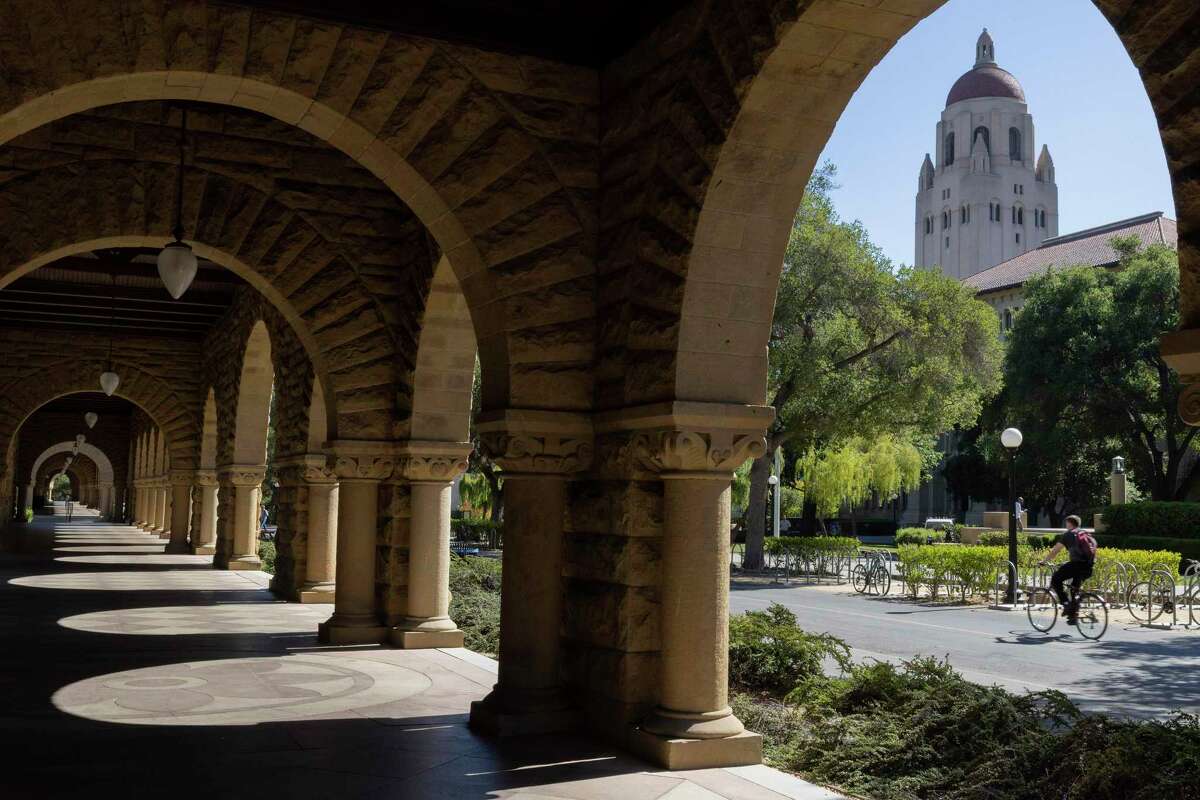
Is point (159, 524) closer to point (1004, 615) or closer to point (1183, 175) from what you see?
point (1004, 615)

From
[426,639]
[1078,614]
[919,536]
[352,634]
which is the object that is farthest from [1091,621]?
[919,536]

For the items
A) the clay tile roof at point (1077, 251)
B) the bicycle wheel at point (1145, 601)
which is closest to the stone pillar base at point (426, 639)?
the bicycle wheel at point (1145, 601)

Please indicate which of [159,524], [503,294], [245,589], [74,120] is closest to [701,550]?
[503,294]

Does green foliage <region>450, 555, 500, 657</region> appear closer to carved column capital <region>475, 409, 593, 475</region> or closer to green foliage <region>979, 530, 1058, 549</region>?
carved column capital <region>475, 409, 593, 475</region>

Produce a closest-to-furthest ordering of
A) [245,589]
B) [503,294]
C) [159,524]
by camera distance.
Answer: [503,294], [245,589], [159,524]

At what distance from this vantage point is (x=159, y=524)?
1246 inches

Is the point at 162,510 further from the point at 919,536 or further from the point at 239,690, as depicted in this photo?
the point at 239,690

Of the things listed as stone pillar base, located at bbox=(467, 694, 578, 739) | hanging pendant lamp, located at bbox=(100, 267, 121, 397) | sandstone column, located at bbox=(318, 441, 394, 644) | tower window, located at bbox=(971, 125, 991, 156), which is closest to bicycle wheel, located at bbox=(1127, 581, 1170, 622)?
sandstone column, located at bbox=(318, 441, 394, 644)

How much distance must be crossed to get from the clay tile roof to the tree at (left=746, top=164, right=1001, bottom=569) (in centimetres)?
3145

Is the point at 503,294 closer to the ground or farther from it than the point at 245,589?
farther from it

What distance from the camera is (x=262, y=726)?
20.2 feet

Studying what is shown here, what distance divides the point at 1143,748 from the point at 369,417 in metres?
6.75

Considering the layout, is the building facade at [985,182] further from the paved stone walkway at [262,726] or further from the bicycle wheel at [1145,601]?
the paved stone walkway at [262,726]

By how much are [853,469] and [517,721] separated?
26.6 meters
